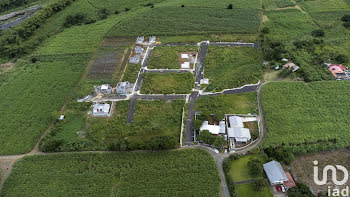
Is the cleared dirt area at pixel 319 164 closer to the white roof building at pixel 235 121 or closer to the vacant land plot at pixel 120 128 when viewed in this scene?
the white roof building at pixel 235 121

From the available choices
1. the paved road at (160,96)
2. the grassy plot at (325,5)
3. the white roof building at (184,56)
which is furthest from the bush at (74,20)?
the grassy plot at (325,5)

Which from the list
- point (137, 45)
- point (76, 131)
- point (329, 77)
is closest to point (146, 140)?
point (76, 131)

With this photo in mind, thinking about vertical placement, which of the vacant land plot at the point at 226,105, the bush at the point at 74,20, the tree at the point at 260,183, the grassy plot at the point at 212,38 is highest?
the bush at the point at 74,20

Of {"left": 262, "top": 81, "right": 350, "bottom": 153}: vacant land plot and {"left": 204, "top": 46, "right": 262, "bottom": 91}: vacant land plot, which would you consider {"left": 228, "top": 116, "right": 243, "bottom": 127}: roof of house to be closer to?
{"left": 262, "top": 81, "right": 350, "bottom": 153}: vacant land plot

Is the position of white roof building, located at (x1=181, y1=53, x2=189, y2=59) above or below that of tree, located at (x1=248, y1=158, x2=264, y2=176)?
above

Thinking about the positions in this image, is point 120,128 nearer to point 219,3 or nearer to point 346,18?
point 219,3

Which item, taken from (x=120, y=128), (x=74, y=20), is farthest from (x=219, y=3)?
(x=120, y=128)

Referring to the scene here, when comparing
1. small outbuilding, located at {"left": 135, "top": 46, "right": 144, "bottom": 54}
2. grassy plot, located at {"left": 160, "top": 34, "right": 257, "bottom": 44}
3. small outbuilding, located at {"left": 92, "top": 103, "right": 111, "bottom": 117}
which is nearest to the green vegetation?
small outbuilding, located at {"left": 92, "top": 103, "right": 111, "bottom": 117}
